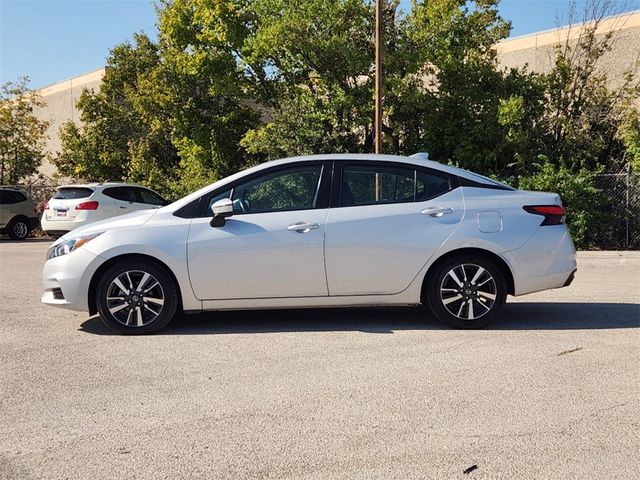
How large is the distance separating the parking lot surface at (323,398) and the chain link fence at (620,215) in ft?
29.0

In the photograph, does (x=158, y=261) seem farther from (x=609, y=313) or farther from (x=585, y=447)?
(x=609, y=313)

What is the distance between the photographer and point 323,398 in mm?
4359

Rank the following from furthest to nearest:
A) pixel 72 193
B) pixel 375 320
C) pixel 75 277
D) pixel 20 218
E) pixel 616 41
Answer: pixel 20 218 → pixel 616 41 → pixel 72 193 → pixel 375 320 → pixel 75 277

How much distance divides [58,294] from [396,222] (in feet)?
10.8

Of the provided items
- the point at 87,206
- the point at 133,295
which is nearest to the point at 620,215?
the point at 87,206

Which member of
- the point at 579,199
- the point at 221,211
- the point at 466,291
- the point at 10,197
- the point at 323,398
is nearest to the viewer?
the point at 323,398

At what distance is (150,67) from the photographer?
24.3m

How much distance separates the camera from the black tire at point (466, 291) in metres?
6.18

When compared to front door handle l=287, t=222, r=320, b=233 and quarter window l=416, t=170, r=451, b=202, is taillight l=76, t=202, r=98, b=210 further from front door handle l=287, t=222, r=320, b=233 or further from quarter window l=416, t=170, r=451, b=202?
quarter window l=416, t=170, r=451, b=202

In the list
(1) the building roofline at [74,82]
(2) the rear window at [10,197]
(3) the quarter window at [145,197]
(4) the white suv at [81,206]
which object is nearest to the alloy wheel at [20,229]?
(2) the rear window at [10,197]

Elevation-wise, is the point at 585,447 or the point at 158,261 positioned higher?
the point at 158,261

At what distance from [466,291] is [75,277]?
12.1ft

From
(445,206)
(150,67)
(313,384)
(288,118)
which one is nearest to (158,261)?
(313,384)

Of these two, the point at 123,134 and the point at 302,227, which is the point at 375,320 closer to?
the point at 302,227
